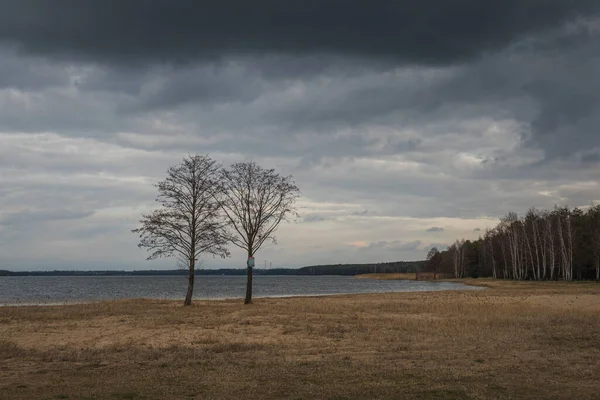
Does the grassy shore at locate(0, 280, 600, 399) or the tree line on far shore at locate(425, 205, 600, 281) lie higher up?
the tree line on far shore at locate(425, 205, 600, 281)

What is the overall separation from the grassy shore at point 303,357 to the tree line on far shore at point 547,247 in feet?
252

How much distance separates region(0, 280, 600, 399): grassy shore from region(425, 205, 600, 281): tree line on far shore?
76710 mm

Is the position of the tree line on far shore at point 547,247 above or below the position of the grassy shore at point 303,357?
above

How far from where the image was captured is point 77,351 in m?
19.3

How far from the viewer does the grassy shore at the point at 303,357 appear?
12.7 metres

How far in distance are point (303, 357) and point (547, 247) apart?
111864mm

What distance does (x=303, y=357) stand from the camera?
58.4ft

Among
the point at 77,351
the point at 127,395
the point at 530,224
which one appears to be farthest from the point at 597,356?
the point at 530,224

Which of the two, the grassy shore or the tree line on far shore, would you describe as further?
the tree line on far shore

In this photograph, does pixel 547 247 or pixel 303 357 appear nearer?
pixel 303 357

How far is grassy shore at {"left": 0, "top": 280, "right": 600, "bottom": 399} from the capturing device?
41.7 feet

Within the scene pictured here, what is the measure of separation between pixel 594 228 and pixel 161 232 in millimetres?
88631

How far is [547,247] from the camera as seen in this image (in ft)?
382

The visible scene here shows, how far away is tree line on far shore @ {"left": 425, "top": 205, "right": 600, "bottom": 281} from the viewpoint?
333ft
